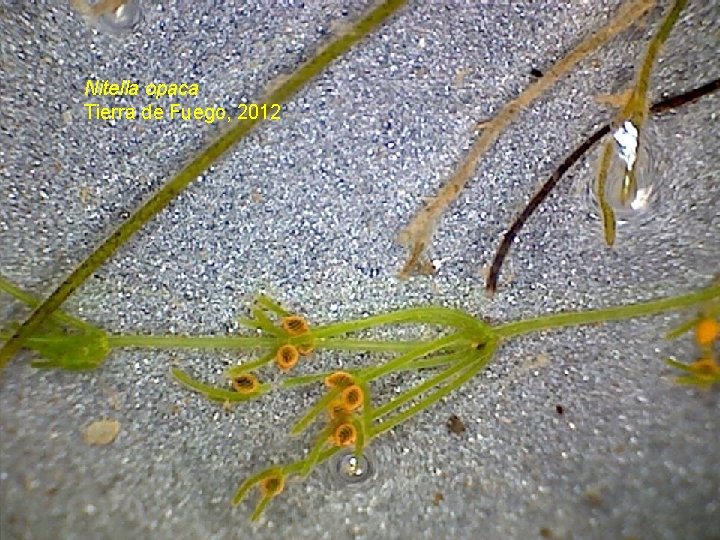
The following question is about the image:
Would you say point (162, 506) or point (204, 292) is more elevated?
point (204, 292)

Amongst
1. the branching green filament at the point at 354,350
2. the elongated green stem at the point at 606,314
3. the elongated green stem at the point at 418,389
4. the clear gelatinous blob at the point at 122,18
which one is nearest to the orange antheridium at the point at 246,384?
the branching green filament at the point at 354,350

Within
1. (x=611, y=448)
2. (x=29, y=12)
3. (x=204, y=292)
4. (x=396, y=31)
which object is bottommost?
(x=611, y=448)

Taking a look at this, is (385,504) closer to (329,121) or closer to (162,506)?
(162,506)

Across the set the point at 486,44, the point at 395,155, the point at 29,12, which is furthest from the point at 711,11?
the point at 29,12

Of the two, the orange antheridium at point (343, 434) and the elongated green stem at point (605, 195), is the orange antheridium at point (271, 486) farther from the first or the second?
the elongated green stem at point (605, 195)

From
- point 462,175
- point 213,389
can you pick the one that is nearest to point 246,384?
point 213,389

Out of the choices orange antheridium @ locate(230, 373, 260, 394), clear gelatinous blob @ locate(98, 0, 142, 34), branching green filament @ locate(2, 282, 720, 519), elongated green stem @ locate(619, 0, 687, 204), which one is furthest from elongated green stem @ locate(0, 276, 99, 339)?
elongated green stem @ locate(619, 0, 687, 204)
